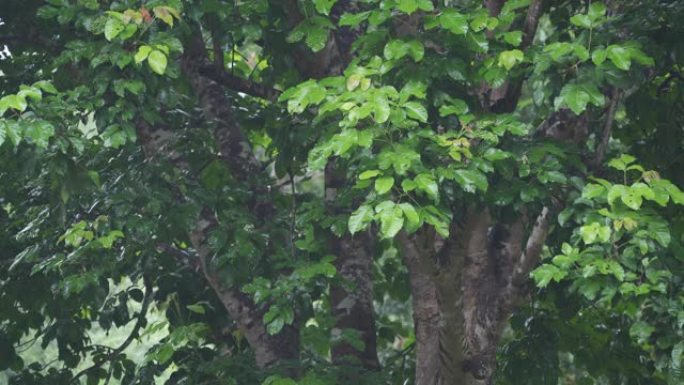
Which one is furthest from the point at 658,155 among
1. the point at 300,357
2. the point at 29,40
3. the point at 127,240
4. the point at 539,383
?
the point at 29,40

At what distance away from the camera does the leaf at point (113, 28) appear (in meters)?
4.96

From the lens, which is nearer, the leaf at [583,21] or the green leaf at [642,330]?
the leaf at [583,21]

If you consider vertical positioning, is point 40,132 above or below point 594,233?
above

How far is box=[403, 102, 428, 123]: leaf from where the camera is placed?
478 cm

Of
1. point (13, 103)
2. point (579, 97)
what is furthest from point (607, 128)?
point (13, 103)

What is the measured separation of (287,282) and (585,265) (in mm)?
1413

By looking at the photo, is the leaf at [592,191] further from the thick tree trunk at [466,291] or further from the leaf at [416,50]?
the leaf at [416,50]

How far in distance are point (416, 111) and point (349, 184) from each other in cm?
104

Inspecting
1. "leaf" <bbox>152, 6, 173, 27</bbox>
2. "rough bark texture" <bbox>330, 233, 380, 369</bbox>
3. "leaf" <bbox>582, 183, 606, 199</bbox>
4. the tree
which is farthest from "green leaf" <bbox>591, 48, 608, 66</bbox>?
"rough bark texture" <bbox>330, 233, 380, 369</bbox>

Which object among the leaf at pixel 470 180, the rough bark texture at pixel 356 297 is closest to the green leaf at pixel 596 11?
the leaf at pixel 470 180

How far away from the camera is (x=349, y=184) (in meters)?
5.76

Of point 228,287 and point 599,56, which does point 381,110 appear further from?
point 228,287

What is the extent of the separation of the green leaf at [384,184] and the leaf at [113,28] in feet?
4.19

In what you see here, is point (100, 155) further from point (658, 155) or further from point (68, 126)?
point (658, 155)
